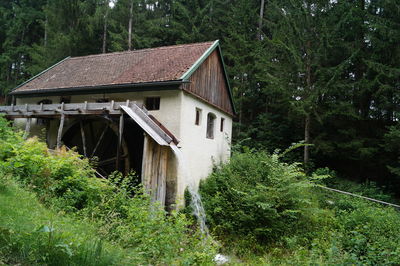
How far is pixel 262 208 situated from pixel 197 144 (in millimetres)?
3628

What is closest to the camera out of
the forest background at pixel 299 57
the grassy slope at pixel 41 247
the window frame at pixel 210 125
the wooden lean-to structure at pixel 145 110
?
the grassy slope at pixel 41 247

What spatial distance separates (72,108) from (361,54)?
49.0 feet

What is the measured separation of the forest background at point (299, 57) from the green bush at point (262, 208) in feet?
15.1

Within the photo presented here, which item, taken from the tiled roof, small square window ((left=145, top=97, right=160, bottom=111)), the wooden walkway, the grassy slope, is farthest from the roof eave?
the grassy slope

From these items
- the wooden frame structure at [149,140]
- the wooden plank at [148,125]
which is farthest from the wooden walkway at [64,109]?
the wooden plank at [148,125]

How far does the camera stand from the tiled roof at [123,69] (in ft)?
35.0

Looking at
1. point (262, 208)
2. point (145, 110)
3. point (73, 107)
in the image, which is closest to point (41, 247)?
point (145, 110)

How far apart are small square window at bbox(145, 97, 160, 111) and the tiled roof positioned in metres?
0.75

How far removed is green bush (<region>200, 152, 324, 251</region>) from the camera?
28.9 feet

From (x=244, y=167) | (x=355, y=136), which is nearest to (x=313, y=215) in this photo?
(x=244, y=167)

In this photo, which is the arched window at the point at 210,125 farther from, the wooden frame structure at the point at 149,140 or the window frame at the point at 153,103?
the wooden frame structure at the point at 149,140

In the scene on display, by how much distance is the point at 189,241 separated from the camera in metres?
4.91

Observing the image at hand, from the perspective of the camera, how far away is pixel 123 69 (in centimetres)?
1198

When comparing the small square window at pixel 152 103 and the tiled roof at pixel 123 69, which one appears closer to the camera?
the small square window at pixel 152 103
